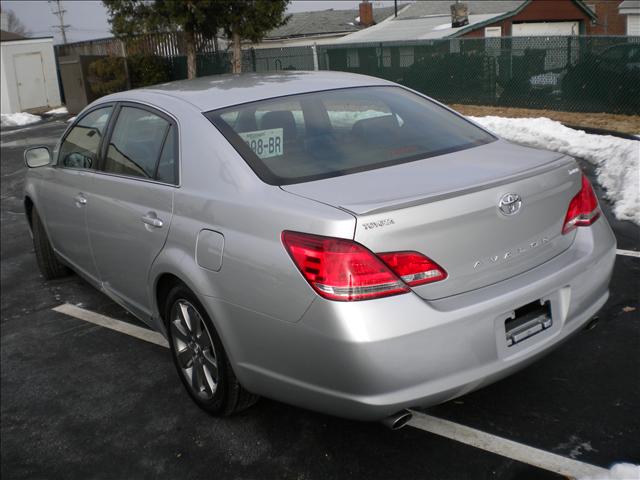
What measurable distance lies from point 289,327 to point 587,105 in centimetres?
1371

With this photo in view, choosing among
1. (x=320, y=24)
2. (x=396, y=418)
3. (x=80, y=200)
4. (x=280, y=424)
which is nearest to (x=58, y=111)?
(x=80, y=200)

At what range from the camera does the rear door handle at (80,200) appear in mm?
4645

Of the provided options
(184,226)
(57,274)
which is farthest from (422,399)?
(57,274)

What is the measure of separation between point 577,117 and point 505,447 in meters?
12.8

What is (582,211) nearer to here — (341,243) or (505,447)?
(505,447)

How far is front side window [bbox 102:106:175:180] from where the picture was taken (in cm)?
390

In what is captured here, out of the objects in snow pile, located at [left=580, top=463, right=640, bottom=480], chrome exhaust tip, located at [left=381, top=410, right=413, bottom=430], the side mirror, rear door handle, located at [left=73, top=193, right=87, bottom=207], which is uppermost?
the side mirror

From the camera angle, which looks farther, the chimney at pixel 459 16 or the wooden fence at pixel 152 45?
the chimney at pixel 459 16

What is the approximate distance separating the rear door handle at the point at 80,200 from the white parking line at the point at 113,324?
0.94 m

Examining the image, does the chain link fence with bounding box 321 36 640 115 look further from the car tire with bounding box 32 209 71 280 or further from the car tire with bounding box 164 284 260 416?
the car tire with bounding box 164 284 260 416

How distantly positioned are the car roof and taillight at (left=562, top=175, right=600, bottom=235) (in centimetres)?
144

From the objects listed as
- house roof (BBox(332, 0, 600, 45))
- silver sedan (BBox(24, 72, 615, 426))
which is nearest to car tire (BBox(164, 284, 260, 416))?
silver sedan (BBox(24, 72, 615, 426))

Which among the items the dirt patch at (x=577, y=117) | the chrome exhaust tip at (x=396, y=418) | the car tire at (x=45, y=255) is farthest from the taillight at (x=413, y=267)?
the dirt patch at (x=577, y=117)

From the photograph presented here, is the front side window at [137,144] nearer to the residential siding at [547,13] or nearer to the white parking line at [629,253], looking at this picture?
the white parking line at [629,253]
